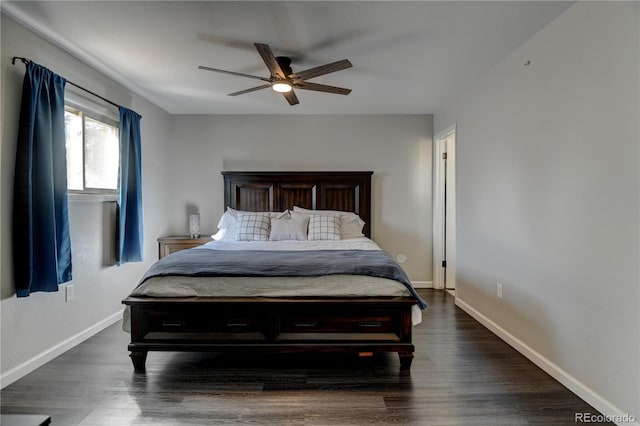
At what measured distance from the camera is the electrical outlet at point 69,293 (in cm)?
276

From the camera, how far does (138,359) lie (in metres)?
2.39

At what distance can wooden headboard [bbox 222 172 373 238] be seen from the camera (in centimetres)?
463

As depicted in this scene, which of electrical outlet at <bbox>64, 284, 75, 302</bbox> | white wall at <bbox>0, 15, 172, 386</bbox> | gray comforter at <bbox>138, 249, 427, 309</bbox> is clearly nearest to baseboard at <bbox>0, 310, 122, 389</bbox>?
white wall at <bbox>0, 15, 172, 386</bbox>

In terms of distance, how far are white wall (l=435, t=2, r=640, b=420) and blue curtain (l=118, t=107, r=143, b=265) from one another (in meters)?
3.59

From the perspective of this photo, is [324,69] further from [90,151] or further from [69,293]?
[69,293]

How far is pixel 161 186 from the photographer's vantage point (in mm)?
4508

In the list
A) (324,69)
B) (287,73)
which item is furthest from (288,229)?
(324,69)

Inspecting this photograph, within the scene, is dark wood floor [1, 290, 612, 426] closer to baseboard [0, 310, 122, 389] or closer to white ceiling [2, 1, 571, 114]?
baseboard [0, 310, 122, 389]

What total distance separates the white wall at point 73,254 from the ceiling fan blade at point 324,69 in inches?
73.9

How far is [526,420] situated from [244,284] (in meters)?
1.87

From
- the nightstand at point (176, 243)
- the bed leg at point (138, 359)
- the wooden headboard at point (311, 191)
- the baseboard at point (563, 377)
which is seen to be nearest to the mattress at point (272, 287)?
the bed leg at point (138, 359)

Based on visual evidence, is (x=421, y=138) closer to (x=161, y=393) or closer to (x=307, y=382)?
(x=307, y=382)

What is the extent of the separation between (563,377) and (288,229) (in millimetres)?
2802

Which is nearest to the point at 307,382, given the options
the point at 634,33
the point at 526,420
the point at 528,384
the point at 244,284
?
the point at 244,284
